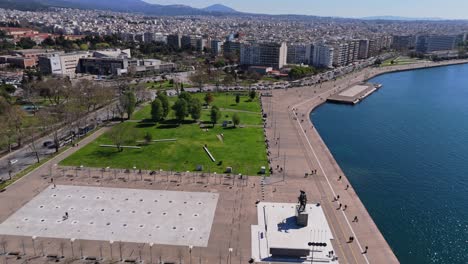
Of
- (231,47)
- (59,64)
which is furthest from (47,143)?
(231,47)

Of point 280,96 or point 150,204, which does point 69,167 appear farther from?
point 280,96

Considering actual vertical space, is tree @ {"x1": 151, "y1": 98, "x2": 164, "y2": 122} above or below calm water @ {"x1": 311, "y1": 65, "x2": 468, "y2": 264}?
above

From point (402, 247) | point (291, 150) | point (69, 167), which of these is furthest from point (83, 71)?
point (402, 247)

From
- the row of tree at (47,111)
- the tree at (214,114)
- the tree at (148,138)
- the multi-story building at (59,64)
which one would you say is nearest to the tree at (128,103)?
the row of tree at (47,111)

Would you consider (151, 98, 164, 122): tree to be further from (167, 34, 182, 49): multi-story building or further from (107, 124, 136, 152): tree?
(167, 34, 182, 49): multi-story building

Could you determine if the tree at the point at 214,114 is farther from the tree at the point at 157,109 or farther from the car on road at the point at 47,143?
the car on road at the point at 47,143

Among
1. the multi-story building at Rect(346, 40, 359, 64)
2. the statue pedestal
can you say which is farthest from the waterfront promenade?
the multi-story building at Rect(346, 40, 359, 64)

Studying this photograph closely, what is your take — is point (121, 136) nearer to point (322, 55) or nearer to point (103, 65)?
point (103, 65)
